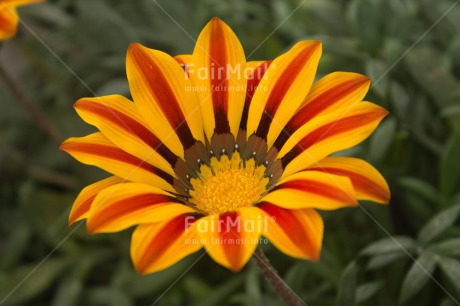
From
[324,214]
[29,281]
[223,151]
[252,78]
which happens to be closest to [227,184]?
[223,151]

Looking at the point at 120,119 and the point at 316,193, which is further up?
the point at 120,119

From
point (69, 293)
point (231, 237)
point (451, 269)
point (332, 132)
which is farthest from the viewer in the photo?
point (69, 293)

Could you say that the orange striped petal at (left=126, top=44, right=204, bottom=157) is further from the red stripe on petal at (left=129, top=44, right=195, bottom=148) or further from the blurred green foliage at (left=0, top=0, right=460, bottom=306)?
the blurred green foliage at (left=0, top=0, right=460, bottom=306)

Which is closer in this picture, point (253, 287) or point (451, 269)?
point (451, 269)

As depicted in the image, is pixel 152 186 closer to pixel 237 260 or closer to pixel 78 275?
pixel 237 260

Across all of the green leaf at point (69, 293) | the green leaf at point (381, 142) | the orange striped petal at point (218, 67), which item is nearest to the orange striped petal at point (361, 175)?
the orange striped petal at point (218, 67)

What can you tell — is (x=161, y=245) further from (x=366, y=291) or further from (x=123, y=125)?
(x=366, y=291)

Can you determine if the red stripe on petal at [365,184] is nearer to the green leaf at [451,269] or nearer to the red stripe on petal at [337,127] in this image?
the red stripe on petal at [337,127]

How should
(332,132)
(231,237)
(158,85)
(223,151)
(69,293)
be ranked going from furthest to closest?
1. (69,293)
2. (223,151)
3. (158,85)
4. (332,132)
5. (231,237)
